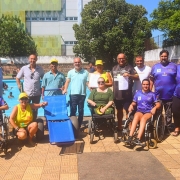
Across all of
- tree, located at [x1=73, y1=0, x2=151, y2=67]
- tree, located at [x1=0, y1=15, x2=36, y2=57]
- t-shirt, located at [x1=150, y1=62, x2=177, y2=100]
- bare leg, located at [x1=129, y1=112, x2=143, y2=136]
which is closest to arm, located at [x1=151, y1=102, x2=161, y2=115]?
bare leg, located at [x1=129, y1=112, x2=143, y2=136]

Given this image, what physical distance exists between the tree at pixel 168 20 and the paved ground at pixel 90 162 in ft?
53.2

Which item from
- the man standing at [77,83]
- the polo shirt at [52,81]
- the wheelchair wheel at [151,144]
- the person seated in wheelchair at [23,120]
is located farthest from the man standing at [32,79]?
the wheelchair wheel at [151,144]

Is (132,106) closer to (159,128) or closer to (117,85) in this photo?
(117,85)

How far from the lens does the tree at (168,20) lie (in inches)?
763

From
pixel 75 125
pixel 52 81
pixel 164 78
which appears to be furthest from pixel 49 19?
pixel 164 78

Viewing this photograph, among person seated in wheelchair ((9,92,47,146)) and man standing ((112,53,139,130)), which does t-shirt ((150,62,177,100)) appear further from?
person seated in wheelchair ((9,92,47,146))

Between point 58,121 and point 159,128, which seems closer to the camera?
point 159,128

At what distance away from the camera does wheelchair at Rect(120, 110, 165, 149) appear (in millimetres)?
4660

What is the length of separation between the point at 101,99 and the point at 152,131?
1.18 meters

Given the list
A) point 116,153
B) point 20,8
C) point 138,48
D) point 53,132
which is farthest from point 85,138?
point 20,8

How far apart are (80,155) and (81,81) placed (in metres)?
1.63

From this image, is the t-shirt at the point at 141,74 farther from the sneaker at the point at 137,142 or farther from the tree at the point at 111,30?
the tree at the point at 111,30

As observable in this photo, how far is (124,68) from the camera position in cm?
522

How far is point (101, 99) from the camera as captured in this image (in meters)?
5.35
